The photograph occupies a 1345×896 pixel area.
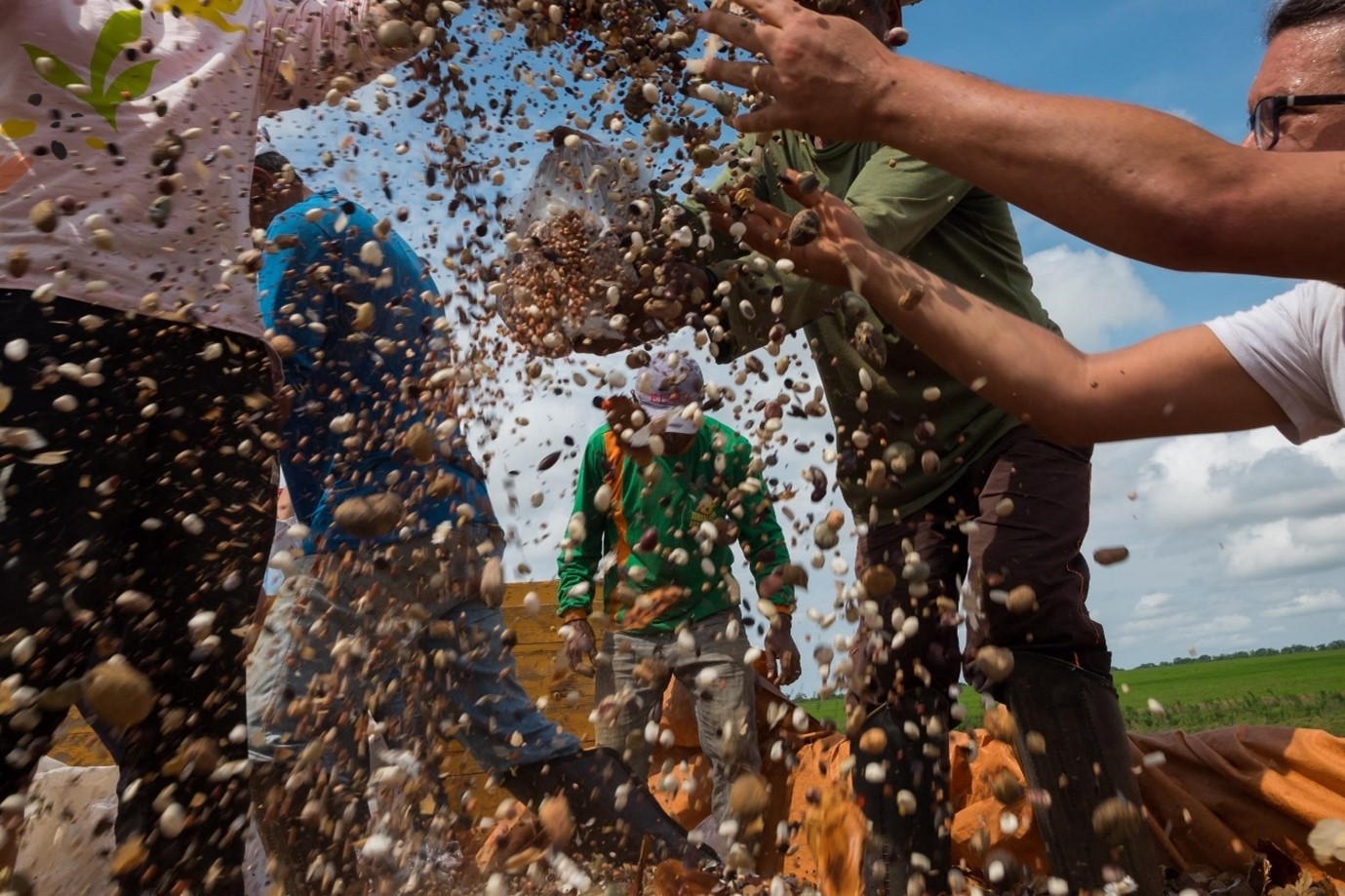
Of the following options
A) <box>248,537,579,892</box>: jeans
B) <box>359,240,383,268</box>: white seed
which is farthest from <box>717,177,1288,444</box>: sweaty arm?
<box>248,537,579,892</box>: jeans

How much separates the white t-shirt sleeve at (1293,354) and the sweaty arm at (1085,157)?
35cm

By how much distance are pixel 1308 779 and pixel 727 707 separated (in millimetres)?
1366

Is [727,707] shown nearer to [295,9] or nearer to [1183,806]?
[1183,806]

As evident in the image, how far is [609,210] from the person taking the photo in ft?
5.50

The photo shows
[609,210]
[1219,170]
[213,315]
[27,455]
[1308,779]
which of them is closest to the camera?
[1219,170]

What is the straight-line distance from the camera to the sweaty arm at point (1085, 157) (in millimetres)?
971

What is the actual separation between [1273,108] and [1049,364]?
15.8 inches

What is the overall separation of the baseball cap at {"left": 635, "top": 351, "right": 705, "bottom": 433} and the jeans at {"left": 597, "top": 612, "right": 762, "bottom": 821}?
0.67 meters

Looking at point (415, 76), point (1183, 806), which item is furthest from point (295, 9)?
point (1183, 806)

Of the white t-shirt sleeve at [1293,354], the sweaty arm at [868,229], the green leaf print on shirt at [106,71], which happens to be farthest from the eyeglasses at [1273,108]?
the green leaf print on shirt at [106,71]

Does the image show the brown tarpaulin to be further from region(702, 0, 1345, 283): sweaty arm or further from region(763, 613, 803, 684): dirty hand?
region(702, 0, 1345, 283): sweaty arm

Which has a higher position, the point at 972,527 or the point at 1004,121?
the point at 1004,121

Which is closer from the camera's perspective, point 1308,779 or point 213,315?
point 213,315

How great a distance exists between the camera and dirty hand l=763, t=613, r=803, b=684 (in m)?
3.09
